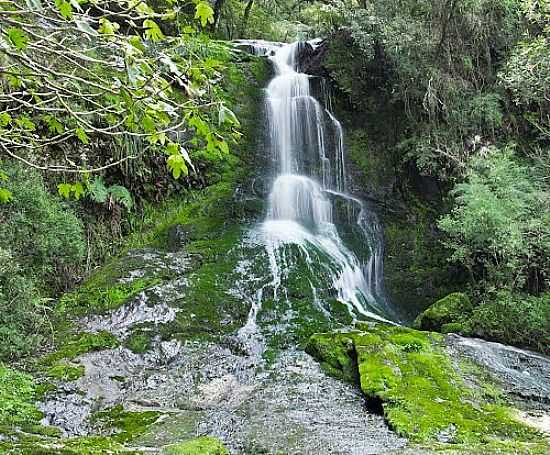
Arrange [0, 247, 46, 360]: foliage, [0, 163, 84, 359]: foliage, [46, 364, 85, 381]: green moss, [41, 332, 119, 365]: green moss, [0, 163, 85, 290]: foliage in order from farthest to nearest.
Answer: [0, 163, 85, 290]: foliage
[41, 332, 119, 365]: green moss
[0, 163, 84, 359]: foliage
[0, 247, 46, 360]: foliage
[46, 364, 85, 381]: green moss

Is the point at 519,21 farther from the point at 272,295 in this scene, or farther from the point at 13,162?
the point at 13,162

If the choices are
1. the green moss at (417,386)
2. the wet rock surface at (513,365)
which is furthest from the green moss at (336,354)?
the wet rock surface at (513,365)

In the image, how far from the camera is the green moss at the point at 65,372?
19.6 feet

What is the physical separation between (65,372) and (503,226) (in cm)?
730

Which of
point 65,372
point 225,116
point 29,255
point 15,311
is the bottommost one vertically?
point 65,372

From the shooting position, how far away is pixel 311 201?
12672 millimetres

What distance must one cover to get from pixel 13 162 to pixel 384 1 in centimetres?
1030

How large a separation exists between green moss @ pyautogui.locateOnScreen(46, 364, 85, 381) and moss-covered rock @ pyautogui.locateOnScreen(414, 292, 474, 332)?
19.4 feet

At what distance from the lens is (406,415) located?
5152 mm

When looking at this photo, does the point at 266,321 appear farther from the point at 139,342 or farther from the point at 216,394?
the point at 216,394

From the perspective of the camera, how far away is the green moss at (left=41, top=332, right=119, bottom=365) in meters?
6.45

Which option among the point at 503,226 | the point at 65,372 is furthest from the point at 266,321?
the point at 503,226

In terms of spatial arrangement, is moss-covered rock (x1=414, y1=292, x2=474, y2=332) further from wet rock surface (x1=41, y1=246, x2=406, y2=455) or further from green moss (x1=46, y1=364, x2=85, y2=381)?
green moss (x1=46, y1=364, x2=85, y2=381)

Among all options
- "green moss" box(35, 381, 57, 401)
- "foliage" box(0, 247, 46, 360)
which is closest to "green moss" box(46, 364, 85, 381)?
"green moss" box(35, 381, 57, 401)
